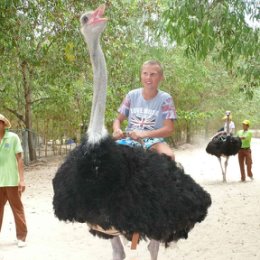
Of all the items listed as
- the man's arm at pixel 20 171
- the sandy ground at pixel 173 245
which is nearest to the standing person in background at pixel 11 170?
the man's arm at pixel 20 171

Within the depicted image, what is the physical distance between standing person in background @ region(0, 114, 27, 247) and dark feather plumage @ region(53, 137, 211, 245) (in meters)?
2.12

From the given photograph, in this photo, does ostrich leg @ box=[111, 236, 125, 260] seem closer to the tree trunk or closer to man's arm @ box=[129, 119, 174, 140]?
man's arm @ box=[129, 119, 174, 140]

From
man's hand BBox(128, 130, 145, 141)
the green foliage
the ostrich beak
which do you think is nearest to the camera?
the ostrich beak

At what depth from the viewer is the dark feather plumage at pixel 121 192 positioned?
8.53 feet

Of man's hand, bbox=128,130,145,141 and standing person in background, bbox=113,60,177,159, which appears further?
standing person in background, bbox=113,60,177,159

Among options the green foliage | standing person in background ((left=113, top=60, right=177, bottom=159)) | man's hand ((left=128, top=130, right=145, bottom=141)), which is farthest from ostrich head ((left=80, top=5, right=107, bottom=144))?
the green foliage

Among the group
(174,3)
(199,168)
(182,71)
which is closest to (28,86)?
(199,168)

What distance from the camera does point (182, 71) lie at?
1823cm

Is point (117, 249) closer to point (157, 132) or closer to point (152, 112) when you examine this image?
point (157, 132)

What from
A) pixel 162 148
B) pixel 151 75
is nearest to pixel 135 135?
pixel 162 148

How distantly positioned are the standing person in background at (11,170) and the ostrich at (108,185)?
2.16 metres

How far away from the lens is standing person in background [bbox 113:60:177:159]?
3225 mm

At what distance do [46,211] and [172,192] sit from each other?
466 centimetres

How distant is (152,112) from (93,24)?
92 cm
